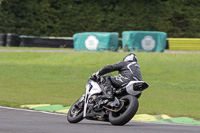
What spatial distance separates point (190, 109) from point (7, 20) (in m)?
27.8

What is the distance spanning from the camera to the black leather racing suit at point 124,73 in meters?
9.35

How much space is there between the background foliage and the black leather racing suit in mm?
29977

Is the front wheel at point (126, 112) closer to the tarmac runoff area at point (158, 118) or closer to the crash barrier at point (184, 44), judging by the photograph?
the tarmac runoff area at point (158, 118)

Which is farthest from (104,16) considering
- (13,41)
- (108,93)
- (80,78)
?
(108,93)

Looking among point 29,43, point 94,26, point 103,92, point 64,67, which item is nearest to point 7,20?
point 29,43

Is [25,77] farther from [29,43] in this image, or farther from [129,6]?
[129,6]

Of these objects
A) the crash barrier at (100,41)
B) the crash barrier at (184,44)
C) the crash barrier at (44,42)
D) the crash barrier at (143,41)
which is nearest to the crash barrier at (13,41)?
the crash barrier at (44,42)

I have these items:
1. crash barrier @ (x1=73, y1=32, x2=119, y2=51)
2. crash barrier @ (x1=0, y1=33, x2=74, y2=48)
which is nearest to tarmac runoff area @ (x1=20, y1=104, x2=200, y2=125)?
crash barrier @ (x1=73, y1=32, x2=119, y2=51)

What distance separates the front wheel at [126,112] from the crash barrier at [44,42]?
26.3m

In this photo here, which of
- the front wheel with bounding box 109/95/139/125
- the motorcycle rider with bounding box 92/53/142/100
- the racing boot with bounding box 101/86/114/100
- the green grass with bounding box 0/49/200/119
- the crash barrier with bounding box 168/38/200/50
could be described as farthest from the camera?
the crash barrier with bounding box 168/38/200/50

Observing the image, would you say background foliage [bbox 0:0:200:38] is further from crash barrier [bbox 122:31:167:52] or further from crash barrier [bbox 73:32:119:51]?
crash barrier [bbox 122:31:167:52]

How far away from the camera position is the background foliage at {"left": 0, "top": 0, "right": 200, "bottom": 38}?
1544 inches

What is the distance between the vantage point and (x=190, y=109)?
42.6ft

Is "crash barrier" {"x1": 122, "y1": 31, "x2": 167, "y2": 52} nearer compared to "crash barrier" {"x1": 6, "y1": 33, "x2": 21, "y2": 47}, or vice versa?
"crash barrier" {"x1": 122, "y1": 31, "x2": 167, "y2": 52}
